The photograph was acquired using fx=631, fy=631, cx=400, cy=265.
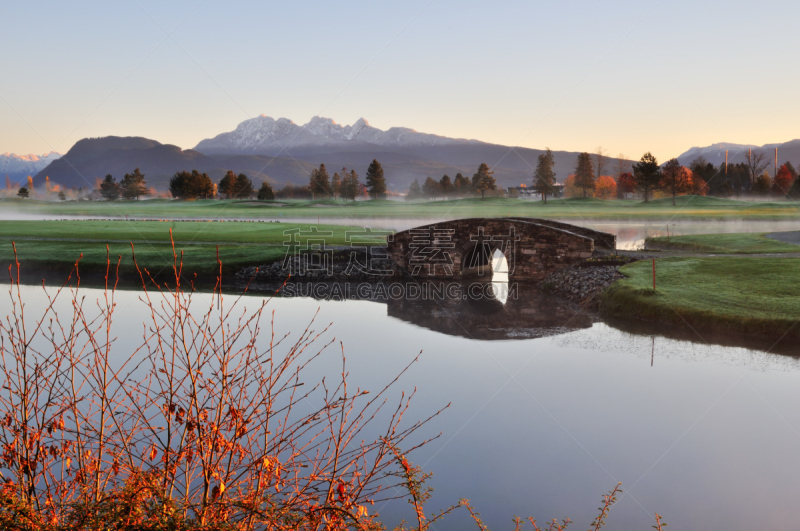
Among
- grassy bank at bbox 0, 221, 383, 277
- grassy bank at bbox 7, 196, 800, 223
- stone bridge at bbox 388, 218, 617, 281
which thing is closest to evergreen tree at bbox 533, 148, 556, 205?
grassy bank at bbox 7, 196, 800, 223

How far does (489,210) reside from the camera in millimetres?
94188

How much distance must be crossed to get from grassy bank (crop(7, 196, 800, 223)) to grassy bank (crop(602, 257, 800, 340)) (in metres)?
47.9

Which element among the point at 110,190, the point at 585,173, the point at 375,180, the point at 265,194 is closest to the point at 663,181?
the point at 585,173

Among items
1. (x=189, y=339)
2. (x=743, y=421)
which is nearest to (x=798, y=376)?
(x=743, y=421)

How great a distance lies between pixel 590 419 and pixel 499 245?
2405cm

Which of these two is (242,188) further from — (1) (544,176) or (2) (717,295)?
(2) (717,295)

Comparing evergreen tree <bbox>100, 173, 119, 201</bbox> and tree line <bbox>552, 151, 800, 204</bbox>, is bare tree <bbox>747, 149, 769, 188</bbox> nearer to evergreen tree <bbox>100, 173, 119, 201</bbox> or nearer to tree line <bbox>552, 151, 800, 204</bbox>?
tree line <bbox>552, 151, 800, 204</bbox>

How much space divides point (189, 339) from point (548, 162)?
99.6 metres

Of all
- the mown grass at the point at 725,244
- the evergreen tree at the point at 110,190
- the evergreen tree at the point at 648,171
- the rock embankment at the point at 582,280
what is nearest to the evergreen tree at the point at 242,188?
the evergreen tree at the point at 110,190

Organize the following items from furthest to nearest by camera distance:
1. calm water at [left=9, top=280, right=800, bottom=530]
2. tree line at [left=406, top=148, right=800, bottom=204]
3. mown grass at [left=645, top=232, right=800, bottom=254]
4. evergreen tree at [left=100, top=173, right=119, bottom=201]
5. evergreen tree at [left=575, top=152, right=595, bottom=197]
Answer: evergreen tree at [left=100, top=173, right=119, bottom=201]
evergreen tree at [left=575, top=152, right=595, bottom=197]
tree line at [left=406, top=148, right=800, bottom=204]
mown grass at [left=645, top=232, right=800, bottom=254]
calm water at [left=9, top=280, right=800, bottom=530]

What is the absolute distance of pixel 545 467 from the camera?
40.9 feet

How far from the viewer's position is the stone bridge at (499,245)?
120ft

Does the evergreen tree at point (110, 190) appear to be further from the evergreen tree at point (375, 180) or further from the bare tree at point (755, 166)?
the bare tree at point (755, 166)

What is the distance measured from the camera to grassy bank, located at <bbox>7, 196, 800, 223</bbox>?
82.2 meters
